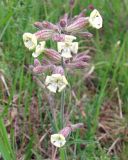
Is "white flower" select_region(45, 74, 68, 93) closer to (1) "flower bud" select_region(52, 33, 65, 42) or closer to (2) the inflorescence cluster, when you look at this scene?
(2) the inflorescence cluster

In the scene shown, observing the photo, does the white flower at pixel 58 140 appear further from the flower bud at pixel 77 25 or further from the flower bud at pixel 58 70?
the flower bud at pixel 77 25

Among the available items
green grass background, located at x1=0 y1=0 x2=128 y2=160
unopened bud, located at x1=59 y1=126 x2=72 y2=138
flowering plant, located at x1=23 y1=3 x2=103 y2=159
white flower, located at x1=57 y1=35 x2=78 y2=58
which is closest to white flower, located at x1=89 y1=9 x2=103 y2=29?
flowering plant, located at x1=23 y1=3 x2=103 y2=159

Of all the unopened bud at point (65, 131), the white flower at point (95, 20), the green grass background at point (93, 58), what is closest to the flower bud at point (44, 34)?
the white flower at point (95, 20)

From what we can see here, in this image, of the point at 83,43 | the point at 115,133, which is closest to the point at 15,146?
the point at 115,133

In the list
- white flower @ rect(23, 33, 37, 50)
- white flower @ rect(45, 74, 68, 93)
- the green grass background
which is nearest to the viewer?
white flower @ rect(45, 74, 68, 93)

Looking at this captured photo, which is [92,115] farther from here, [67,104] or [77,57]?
[77,57]
